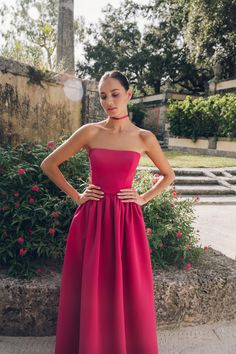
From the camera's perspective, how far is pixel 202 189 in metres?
8.96

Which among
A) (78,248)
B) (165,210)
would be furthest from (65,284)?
(165,210)

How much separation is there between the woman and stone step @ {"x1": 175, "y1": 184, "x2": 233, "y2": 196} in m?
6.65

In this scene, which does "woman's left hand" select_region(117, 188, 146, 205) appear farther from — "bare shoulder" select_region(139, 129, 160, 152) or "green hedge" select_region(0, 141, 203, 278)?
"green hedge" select_region(0, 141, 203, 278)

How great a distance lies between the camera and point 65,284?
2.12 m

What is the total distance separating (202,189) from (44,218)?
6.61 metres

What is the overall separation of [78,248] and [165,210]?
54.4 inches

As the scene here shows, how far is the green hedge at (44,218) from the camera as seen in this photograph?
2.79 metres

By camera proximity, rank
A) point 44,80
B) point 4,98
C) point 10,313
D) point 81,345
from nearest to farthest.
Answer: point 81,345
point 10,313
point 4,98
point 44,80

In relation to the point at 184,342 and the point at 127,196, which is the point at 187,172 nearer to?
the point at 184,342

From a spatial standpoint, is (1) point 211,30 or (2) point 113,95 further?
(1) point 211,30

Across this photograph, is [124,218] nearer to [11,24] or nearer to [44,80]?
[44,80]

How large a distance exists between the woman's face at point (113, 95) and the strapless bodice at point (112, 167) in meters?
0.22

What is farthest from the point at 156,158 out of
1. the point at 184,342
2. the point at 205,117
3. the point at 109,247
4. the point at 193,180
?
the point at 205,117

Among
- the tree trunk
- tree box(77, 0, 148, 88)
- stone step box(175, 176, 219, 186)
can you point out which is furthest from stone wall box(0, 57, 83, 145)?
tree box(77, 0, 148, 88)
